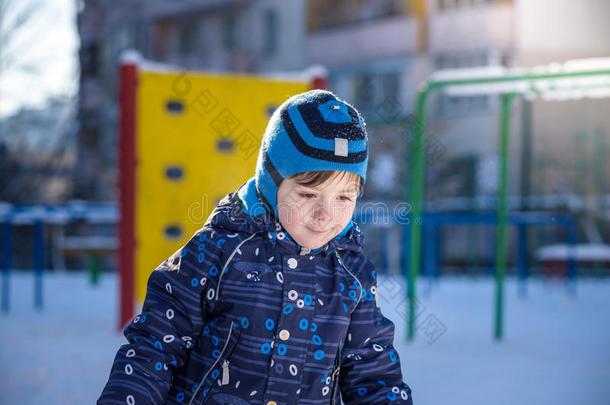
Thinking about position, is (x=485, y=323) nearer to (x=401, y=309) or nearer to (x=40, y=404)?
Answer: (x=401, y=309)

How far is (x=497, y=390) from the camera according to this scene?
2.95 m

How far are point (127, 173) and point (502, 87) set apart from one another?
2.29 m

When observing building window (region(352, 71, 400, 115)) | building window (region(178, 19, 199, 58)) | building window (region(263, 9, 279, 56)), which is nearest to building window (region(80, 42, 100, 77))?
building window (region(178, 19, 199, 58))

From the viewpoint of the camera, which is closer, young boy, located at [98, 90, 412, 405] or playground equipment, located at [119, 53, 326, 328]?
young boy, located at [98, 90, 412, 405]

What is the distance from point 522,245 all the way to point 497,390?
13.8 feet

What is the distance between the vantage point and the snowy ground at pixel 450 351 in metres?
2.84

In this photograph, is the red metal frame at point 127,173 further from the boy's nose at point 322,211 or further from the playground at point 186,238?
the boy's nose at point 322,211

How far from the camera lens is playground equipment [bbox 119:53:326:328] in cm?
401

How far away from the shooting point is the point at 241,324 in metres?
1.25

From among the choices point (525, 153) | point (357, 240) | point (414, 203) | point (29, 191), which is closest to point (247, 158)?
point (414, 203)

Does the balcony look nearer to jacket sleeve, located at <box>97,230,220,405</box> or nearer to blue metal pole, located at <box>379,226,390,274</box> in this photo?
blue metal pole, located at <box>379,226,390,274</box>

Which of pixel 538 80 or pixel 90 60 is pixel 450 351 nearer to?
pixel 538 80

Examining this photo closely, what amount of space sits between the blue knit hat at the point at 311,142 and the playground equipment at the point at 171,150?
107 inches

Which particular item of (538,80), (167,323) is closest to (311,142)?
(167,323)
